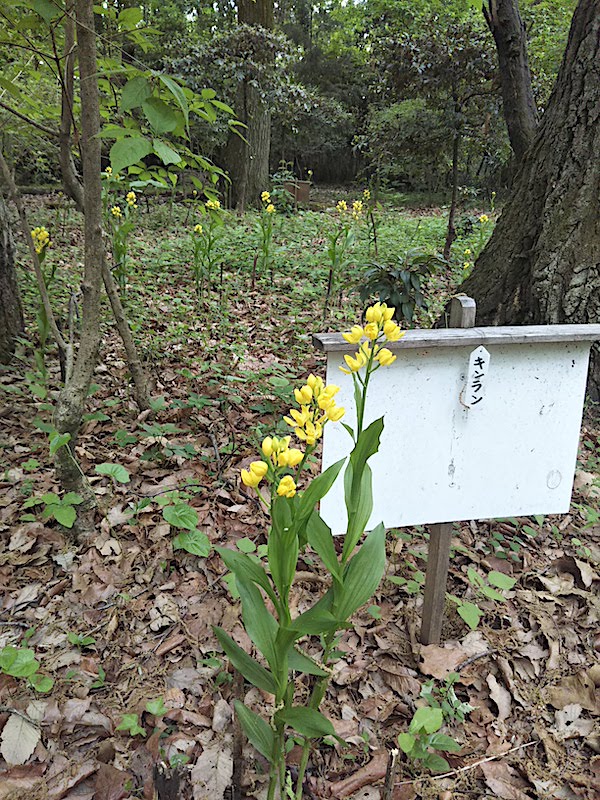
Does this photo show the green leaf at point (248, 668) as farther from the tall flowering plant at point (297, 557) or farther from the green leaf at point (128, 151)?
the green leaf at point (128, 151)

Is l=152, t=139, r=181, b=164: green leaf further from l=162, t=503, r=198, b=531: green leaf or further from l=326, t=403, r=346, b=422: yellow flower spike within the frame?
l=162, t=503, r=198, b=531: green leaf

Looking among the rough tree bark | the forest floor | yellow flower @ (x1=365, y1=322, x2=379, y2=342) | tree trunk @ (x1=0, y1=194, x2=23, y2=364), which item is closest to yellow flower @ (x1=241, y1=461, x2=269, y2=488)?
yellow flower @ (x1=365, y1=322, x2=379, y2=342)

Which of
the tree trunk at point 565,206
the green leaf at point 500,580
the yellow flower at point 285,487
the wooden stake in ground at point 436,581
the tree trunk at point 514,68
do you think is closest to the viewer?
the yellow flower at point 285,487

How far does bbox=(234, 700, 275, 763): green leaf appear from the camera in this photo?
1.09 meters

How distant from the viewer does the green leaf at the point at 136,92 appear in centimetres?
125

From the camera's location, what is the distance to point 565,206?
261 cm

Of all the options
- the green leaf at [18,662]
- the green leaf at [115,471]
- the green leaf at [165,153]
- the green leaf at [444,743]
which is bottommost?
the green leaf at [444,743]

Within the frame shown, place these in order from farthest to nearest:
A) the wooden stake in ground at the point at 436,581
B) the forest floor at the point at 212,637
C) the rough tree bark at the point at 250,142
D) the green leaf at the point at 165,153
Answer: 1. the rough tree bark at the point at 250,142
2. the wooden stake in ground at the point at 436,581
3. the forest floor at the point at 212,637
4. the green leaf at the point at 165,153

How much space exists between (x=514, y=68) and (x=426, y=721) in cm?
355

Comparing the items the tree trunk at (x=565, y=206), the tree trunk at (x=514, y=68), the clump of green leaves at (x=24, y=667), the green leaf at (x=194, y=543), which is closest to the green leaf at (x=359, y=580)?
the green leaf at (x=194, y=543)

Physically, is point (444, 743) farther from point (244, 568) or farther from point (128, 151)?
point (128, 151)

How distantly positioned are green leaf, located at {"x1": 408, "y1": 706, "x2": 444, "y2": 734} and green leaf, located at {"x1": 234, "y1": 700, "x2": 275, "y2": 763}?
0.40 m

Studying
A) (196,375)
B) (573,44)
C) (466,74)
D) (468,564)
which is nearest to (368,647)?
(468,564)

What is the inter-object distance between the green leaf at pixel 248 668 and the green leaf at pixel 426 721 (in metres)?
0.46
